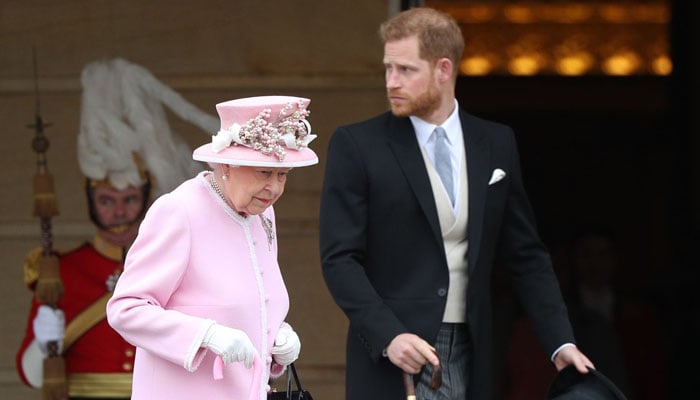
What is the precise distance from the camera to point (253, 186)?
3500 mm

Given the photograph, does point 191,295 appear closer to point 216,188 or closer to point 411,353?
point 216,188

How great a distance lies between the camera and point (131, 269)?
3443mm

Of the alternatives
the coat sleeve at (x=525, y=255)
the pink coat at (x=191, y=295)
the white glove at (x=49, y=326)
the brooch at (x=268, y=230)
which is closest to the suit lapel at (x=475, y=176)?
the coat sleeve at (x=525, y=255)

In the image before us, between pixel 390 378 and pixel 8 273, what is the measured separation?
6.72 ft

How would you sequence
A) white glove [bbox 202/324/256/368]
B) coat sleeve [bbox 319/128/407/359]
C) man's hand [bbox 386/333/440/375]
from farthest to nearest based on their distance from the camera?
1. coat sleeve [bbox 319/128/407/359]
2. man's hand [bbox 386/333/440/375]
3. white glove [bbox 202/324/256/368]

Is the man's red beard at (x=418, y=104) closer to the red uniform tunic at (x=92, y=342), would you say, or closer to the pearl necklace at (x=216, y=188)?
the pearl necklace at (x=216, y=188)

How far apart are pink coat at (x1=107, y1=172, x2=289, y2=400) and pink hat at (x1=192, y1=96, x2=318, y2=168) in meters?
0.13

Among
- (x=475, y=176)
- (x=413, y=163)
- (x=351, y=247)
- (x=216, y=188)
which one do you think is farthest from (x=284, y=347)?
(x=475, y=176)

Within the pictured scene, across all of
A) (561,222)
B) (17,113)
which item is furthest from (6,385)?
(561,222)

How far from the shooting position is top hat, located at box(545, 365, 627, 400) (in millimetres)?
4035

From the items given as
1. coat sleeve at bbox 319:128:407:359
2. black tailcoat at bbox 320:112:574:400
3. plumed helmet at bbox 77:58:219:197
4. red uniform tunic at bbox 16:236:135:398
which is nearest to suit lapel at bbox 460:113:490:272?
black tailcoat at bbox 320:112:574:400

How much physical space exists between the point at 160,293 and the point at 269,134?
42cm

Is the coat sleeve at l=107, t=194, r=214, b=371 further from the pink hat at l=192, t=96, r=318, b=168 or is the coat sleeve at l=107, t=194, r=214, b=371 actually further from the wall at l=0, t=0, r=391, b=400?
the wall at l=0, t=0, r=391, b=400

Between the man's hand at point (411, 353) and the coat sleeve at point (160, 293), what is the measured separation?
0.78m
